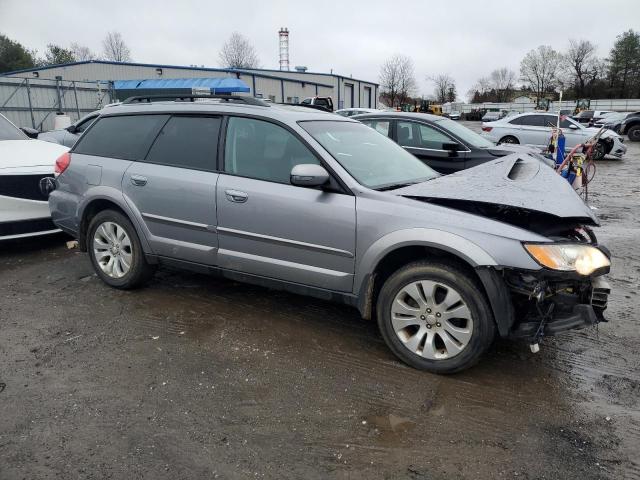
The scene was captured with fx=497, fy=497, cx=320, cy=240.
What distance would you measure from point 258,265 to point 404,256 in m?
1.12

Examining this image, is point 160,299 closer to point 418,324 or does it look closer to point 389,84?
point 418,324

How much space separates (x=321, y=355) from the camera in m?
3.50

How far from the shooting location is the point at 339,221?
3377 mm

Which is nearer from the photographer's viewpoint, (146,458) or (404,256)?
(146,458)

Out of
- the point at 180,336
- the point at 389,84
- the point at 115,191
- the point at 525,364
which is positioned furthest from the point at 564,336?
the point at 389,84

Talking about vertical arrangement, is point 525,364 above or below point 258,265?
below

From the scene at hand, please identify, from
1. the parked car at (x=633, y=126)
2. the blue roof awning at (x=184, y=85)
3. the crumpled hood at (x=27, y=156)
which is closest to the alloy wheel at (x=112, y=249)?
the crumpled hood at (x=27, y=156)

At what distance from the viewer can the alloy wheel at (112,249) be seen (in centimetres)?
450

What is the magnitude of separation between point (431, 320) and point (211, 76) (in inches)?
1303

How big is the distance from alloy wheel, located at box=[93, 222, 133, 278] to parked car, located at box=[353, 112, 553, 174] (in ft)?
15.0

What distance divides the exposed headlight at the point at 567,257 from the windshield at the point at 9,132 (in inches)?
267

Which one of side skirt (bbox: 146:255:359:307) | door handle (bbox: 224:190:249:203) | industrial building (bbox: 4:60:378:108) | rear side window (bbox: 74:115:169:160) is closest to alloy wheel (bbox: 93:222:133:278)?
side skirt (bbox: 146:255:359:307)

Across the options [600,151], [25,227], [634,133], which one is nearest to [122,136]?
[25,227]

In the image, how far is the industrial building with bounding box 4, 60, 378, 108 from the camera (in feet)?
101
